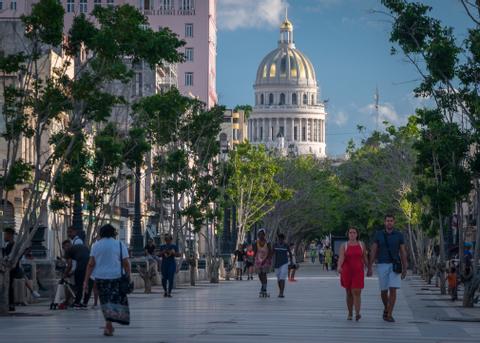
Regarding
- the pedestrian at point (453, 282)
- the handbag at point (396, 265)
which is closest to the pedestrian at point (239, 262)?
the pedestrian at point (453, 282)

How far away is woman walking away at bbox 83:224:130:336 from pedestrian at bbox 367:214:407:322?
219 inches

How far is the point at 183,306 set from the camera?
33594 mm

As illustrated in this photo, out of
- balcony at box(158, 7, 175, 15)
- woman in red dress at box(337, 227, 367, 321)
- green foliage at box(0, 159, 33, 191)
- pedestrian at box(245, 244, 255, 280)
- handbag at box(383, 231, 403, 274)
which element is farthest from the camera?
balcony at box(158, 7, 175, 15)

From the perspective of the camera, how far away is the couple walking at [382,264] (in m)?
26.8

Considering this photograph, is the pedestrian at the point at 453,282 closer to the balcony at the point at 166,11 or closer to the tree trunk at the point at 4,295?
the tree trunk at the point at 4,295

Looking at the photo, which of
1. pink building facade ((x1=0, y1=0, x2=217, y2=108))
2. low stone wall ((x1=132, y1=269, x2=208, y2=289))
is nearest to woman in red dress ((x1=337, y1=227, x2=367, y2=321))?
low stone wall ((x1=132, y1=269, x2=208, y2=289))

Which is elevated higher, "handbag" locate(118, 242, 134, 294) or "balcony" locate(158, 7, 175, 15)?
"balcony" locate(158, 7, 175, 15)

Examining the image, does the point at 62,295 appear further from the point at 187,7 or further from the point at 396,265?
the point at 187,7

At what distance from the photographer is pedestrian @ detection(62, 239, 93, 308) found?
32.2 m

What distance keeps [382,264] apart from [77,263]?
318 inches

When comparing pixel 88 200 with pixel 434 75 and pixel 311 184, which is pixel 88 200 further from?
pixel 311 184

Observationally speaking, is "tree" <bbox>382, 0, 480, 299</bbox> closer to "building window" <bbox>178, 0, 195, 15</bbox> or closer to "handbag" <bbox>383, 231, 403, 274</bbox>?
"handbag" <bbox>383, 231, 403, 274</bbox>

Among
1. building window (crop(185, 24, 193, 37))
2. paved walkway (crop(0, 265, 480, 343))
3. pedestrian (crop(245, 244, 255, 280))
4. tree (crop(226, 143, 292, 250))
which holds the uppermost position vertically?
building window (crop(185, 24, 193, 37))

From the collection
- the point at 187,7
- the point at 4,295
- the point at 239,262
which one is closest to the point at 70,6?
the point at 187,7
